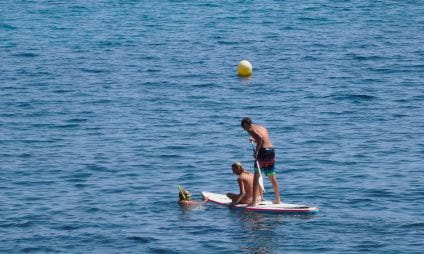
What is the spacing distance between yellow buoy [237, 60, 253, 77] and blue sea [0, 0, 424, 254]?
20.5 inches

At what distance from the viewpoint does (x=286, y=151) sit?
31.8 m

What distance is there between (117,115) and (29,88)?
660 cm

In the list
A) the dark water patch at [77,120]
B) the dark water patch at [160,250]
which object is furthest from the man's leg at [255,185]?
the dark water patch at [77,120]

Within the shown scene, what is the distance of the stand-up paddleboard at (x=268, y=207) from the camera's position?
2491 cm

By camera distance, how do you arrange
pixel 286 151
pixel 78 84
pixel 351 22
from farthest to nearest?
pixel 351 22 < pixel 78 84 < pixel 286 151

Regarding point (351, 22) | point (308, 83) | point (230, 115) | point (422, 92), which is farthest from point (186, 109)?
point (351, 22)

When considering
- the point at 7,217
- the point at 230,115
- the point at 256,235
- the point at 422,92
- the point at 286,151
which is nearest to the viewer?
the point at 256,235

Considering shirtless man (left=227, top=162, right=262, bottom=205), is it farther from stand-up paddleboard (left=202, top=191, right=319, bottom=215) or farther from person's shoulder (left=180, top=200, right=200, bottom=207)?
person's shoulder (left=180, top=200, right=200, bottom=207)

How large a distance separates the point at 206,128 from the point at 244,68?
8712 millimetres

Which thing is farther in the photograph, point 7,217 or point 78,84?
point 78,84

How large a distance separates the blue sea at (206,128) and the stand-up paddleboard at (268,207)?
9.7 inches

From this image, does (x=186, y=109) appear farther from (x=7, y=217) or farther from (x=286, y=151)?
(x=7, y=217)

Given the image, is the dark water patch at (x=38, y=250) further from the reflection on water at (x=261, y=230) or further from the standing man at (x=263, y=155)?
the standing man at (x=263, y=155)

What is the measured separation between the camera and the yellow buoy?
4322 centimetres
